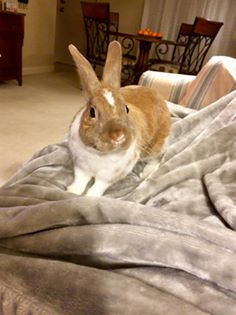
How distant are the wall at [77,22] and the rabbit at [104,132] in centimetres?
449

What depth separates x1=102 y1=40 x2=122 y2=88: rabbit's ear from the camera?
1.10 metres

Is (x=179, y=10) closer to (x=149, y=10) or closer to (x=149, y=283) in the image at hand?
(x=149, y=10)

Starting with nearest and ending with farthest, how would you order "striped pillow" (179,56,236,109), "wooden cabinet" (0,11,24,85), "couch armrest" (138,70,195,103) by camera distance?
"striped pillow" (179,56,236,109) < "couch armrest" (138,70,195,103) < "wooden cabinet" (0,11,24,85)

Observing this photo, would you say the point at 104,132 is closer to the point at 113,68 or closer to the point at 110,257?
the point at 113,68

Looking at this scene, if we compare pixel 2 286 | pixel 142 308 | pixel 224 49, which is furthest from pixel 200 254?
pixel 224 49

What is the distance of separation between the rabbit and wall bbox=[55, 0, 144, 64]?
4492 millimetres

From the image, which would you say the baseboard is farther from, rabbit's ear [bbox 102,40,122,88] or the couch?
the couch

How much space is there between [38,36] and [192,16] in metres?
2.33

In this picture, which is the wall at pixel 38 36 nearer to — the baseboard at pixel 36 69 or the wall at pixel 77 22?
the baseboard at pixel 36 69

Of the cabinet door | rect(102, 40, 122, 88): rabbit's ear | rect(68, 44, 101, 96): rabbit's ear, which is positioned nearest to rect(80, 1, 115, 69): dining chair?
the cabinet door

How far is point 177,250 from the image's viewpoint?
2.05 feet

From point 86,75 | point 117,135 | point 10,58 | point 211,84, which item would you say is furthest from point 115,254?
point 10,58

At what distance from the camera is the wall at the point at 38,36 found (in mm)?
4434

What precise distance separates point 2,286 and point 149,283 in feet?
0.90
